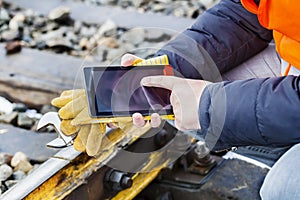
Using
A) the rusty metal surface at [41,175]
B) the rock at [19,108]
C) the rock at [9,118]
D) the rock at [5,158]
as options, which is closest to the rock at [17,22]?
the rock at [19,108]

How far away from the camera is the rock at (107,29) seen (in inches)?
159

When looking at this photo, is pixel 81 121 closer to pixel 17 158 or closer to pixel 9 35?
pixel 17 158

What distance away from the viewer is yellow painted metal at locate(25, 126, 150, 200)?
221 centimetres

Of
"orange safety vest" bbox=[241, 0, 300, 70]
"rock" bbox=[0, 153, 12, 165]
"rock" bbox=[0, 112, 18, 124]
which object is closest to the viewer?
"orange safety vest" bbox=[241, 0, 300, 70]

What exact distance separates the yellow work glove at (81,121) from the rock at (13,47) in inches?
62.2

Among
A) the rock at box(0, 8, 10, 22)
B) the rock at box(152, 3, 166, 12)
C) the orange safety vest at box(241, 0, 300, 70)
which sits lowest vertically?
the rock at box(152, 3, 166, 12)

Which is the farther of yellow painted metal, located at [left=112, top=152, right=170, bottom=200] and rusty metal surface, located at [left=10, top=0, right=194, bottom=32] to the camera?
rusty metal surface, located at [left=10, top=0, right=194, bottom=32]

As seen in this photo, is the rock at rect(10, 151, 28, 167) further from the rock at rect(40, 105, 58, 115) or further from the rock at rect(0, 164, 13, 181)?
the rock at rect(40, 105, 58, 115)

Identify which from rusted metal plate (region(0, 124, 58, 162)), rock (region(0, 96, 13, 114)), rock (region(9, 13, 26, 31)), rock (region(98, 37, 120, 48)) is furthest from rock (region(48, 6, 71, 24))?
rusted metal plate (region(0, 124, 58, 162))

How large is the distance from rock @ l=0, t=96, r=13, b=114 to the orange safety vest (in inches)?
56.4

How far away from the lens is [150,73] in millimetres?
2104

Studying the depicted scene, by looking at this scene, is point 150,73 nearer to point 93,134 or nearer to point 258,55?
point 93,134

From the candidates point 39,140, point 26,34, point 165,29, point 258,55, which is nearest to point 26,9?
point 26,34

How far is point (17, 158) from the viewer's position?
2670mm
